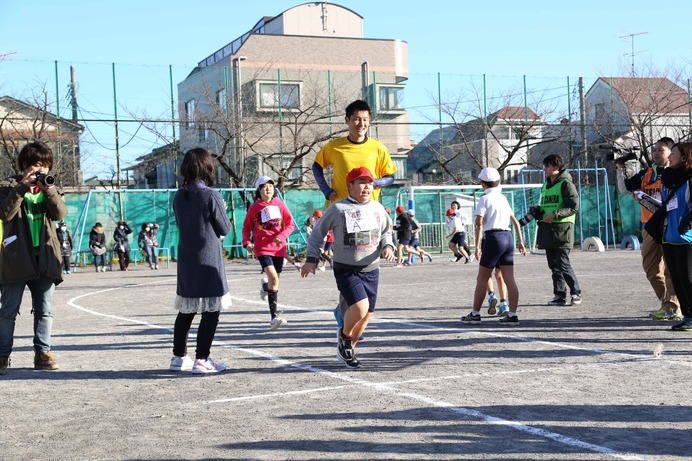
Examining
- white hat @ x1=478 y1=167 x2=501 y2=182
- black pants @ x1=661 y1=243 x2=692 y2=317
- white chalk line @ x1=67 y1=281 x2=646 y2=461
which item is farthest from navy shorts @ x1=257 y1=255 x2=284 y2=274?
black pants @ x1=661 y1=243 x2=692 y2=317

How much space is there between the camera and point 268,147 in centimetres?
3791

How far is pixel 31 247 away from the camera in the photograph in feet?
24.7

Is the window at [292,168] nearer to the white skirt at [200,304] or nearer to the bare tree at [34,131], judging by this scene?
→ the bare tree at [34,131]

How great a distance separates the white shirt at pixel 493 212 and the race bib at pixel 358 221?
3.10m

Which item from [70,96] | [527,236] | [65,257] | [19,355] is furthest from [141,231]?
[19,355]

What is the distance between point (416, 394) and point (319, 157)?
126 inches

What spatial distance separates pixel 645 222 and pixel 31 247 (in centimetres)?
647

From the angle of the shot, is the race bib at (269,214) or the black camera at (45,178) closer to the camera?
the black camera at (45,178)

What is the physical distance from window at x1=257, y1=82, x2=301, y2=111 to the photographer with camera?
29.4 meters

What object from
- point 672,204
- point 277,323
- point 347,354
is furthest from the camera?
point 277,323

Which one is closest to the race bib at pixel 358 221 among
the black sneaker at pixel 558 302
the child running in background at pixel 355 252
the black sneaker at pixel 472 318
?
the child running in background at pixel 355 252

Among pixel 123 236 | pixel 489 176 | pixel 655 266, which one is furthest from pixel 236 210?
pixel 655 266

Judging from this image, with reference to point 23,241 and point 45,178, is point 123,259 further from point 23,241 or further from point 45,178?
point 45,178

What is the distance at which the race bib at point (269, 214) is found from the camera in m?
10.9
